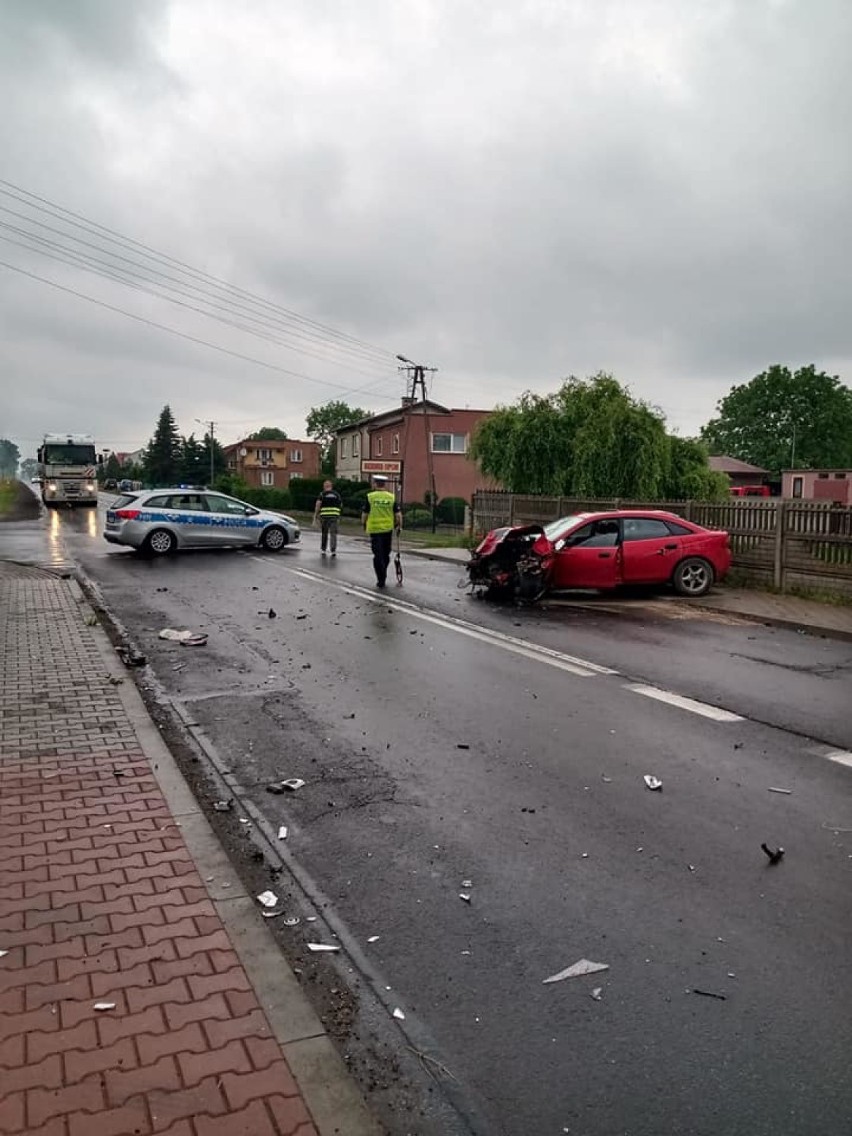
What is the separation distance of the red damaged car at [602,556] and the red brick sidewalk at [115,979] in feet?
28.4

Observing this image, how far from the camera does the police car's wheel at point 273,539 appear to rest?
22125 mm

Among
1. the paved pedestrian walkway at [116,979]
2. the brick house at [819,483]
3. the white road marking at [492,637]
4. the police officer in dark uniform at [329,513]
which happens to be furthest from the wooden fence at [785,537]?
the brick house at [819,483]

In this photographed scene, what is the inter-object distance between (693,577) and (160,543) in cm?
1242

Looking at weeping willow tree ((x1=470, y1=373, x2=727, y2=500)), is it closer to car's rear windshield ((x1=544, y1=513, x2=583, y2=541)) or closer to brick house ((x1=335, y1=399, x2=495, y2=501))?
car's rear windshield ((x1=544, y1=513, x2=583, y2=541))

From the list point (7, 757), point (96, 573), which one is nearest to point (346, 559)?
point (96, 573)

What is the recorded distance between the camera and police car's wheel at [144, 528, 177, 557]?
806 inches

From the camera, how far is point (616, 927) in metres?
3.63

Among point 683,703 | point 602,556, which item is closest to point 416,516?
point 602,556

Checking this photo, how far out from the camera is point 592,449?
81.8 ft

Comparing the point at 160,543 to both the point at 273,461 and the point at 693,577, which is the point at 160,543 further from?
the point at 273,461

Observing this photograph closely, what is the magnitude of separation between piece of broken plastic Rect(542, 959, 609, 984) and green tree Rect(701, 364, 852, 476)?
→ 104499 mm

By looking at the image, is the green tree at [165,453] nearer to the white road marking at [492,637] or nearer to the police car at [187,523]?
the police car at [187,523]

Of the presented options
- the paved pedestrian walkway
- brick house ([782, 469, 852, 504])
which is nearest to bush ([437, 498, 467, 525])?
brick house ([782, 469, 852, 504])

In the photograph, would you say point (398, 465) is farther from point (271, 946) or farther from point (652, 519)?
point (271, 946)
